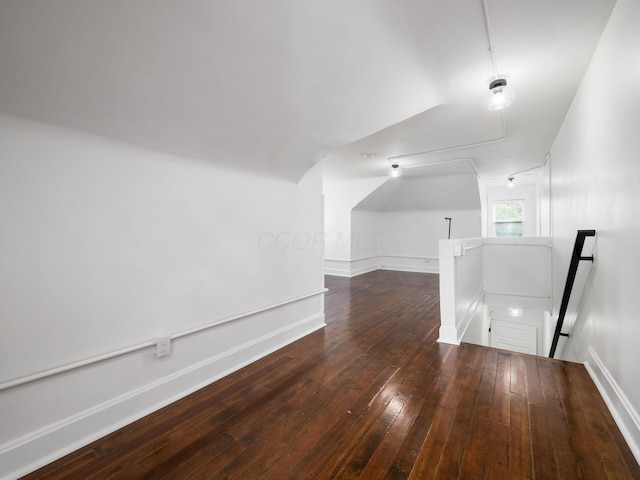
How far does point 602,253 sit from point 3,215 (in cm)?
362

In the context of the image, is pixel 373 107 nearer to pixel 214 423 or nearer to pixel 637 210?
pixel 637 210

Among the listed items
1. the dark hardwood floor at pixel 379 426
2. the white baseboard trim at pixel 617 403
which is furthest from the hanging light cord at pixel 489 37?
the dark hardwood floor at pixel 379 426

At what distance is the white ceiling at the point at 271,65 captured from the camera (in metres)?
1.20

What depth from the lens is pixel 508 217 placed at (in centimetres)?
797

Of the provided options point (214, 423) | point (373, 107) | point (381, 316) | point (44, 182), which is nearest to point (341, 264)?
point (381, 316)

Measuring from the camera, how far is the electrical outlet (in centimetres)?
185

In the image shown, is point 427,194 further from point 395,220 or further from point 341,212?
point 341,212

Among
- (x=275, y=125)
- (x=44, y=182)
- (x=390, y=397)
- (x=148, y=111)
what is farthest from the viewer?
(x=275, y=125)

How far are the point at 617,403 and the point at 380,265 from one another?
23.6ft

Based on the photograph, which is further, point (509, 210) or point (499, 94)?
point (509, 210)

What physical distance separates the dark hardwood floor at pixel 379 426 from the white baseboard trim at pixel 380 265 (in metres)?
4.76

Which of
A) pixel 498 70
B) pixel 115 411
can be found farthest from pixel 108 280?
pixel 498 70

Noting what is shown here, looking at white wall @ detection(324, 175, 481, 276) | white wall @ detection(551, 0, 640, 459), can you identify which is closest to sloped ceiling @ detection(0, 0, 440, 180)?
white wall @ detection(551, 0, 640, 459)

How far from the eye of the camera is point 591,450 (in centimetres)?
146
